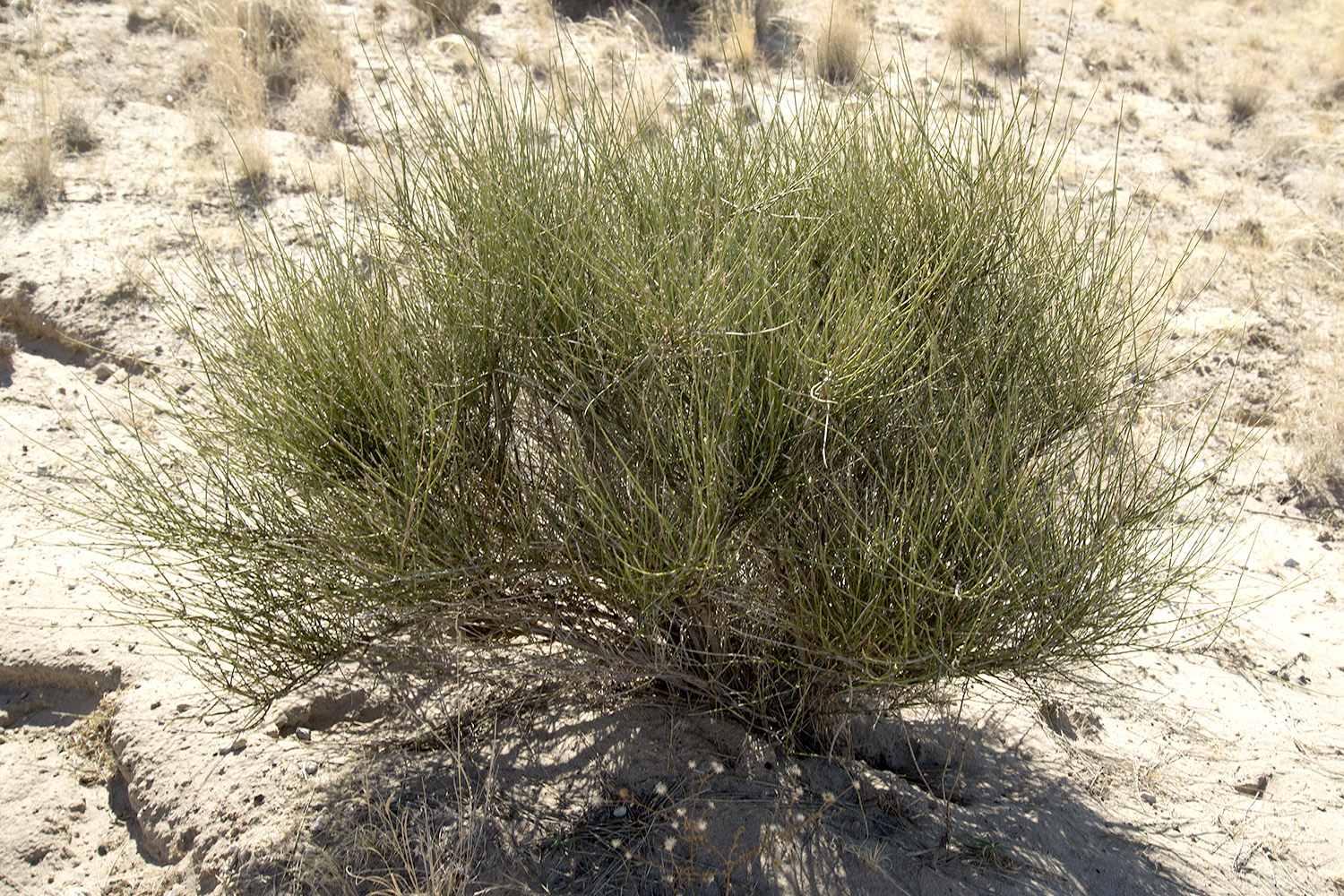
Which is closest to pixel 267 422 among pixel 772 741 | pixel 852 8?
pixel 772 741

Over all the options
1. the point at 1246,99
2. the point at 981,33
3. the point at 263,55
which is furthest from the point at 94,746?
the point at 1246,99

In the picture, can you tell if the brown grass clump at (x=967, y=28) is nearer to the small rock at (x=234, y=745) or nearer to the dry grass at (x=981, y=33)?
the dry grass at (x=981, y=33)

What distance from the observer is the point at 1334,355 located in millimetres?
6941

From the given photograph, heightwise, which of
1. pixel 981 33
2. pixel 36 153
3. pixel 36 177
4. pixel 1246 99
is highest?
pixel 981 33

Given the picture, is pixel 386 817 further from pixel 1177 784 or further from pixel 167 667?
pixel 1177 784

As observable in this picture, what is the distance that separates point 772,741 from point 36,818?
9.52 feet

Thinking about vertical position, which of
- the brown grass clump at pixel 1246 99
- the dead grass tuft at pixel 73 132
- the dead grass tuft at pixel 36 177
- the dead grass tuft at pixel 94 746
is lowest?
the dead grass tuft at pixel 94 746

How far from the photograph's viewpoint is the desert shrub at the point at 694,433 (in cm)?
257

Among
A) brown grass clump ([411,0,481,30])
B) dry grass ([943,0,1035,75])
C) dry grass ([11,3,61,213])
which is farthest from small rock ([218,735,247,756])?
dry grass ([943,0,1035,75])

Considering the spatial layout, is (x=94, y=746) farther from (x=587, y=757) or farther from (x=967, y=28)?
(x=967, y=28)

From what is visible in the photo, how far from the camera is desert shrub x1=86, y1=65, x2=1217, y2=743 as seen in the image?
101 inches

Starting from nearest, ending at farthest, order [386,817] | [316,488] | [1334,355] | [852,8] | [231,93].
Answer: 1. [316,488]
2. [386,817]
3. [1334,355]
4. [231,93]
5. [852,8]

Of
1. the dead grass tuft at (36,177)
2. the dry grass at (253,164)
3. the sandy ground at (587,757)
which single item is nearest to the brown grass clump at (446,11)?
the dry grass at (253,164)

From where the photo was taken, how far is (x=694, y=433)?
2510mm
